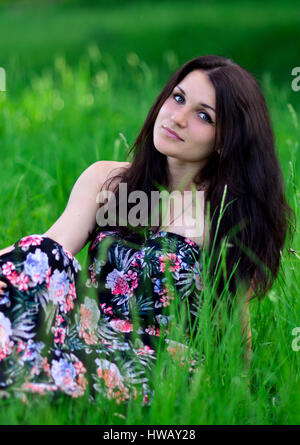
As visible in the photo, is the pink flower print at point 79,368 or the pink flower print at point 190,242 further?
the pink flower print at point 190,242

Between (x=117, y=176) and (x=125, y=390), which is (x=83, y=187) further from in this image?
(x=125, y=390)

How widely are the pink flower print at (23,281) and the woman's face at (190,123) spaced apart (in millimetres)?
704

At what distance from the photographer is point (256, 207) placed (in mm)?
2357

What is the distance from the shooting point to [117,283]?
7.52ft

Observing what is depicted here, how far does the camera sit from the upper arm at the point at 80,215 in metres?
2.39

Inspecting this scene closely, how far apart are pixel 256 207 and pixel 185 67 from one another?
0.56m

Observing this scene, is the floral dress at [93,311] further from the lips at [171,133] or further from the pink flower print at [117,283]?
the lips at [171,133]

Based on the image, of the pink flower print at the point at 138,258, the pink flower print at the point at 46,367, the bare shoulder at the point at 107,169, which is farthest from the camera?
the bare shoulder at the point at 107,169

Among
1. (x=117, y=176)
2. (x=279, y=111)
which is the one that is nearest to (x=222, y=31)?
(x=279, y=111)

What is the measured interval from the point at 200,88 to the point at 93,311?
0.84 meters

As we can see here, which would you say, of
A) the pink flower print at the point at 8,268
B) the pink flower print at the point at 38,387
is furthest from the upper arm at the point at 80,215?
the pink flower print at the point at 38,387
